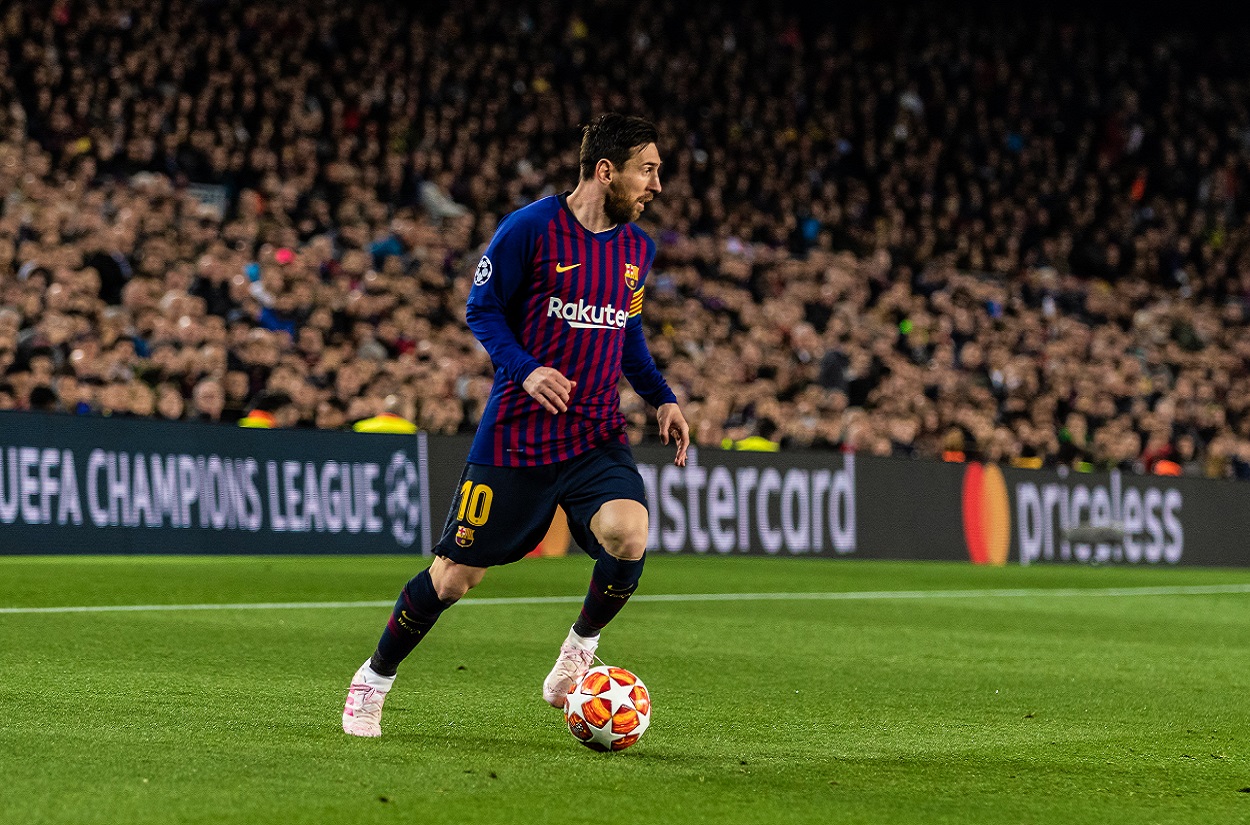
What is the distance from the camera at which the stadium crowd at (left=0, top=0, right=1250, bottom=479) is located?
16.5 m

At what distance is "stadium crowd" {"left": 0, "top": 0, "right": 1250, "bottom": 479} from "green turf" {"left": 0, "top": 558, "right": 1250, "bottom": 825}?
4.92 metres

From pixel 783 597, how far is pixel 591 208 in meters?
7.43

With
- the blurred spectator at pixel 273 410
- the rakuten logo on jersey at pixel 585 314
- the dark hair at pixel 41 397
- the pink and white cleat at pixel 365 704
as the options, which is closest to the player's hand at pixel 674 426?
the rakuten logo on jersey at pixel 585 314

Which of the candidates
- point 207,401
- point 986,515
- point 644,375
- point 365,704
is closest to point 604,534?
point 644,375

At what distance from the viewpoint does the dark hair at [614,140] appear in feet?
18.8

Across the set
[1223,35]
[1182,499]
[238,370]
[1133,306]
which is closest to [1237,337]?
[1133,306]

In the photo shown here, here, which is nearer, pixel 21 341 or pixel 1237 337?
pixel 21 341

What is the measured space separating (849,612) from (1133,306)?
16.9 meters

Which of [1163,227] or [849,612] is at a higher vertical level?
[1163,227]

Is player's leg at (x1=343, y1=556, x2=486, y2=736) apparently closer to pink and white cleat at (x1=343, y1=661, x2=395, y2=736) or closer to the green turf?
pink and white cleat at (x1=343, y1=661, x2=395, y2=736)

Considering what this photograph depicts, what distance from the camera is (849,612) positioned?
11773mm

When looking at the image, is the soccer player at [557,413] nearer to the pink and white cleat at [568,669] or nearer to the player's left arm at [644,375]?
the pink and white cleat at [568,669]

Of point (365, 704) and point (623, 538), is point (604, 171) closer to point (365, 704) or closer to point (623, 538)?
point (623, 538)

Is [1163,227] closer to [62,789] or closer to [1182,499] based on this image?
[1182,499]
